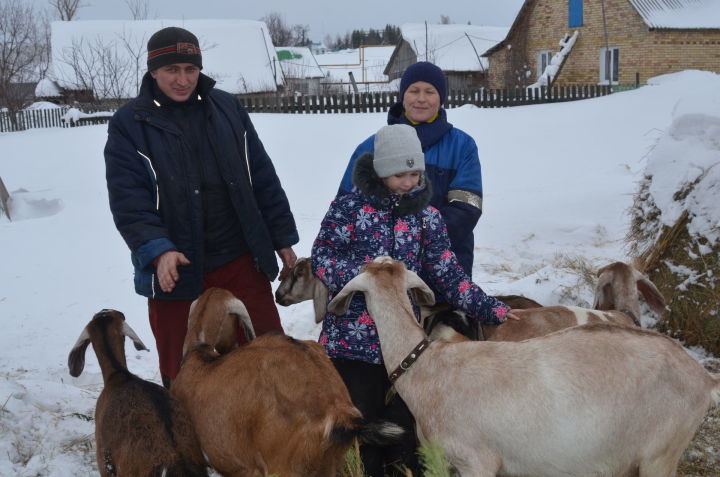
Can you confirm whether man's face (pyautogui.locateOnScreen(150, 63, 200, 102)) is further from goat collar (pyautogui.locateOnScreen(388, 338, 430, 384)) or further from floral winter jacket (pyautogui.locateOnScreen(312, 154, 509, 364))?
goat collar (pyautogui.locateOnScreen(388, 338, 430, 384))

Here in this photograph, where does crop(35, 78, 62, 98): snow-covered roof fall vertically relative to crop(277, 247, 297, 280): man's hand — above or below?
above

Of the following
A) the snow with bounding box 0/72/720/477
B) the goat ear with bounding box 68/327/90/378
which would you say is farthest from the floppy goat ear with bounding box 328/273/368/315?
the snow with bounding box 0/72/720/477

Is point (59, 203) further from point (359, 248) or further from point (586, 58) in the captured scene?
point (586, 58)

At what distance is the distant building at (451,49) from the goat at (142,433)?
36.1 m

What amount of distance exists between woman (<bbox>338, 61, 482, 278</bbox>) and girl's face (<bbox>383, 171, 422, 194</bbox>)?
557mm

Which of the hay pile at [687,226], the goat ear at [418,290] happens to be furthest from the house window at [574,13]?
the goat ear at [418,290]

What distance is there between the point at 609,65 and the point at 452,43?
16.9 m

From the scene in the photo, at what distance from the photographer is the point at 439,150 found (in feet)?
14.2

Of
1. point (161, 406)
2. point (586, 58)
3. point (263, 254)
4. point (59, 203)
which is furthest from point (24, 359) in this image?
point (586, 58)

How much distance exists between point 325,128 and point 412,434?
13.6m

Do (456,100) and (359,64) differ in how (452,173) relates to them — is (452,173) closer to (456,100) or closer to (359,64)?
(456,100)

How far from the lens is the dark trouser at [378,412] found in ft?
12.1

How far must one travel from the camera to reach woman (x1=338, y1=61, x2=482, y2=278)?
4.24m

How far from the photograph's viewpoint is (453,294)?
379cm
